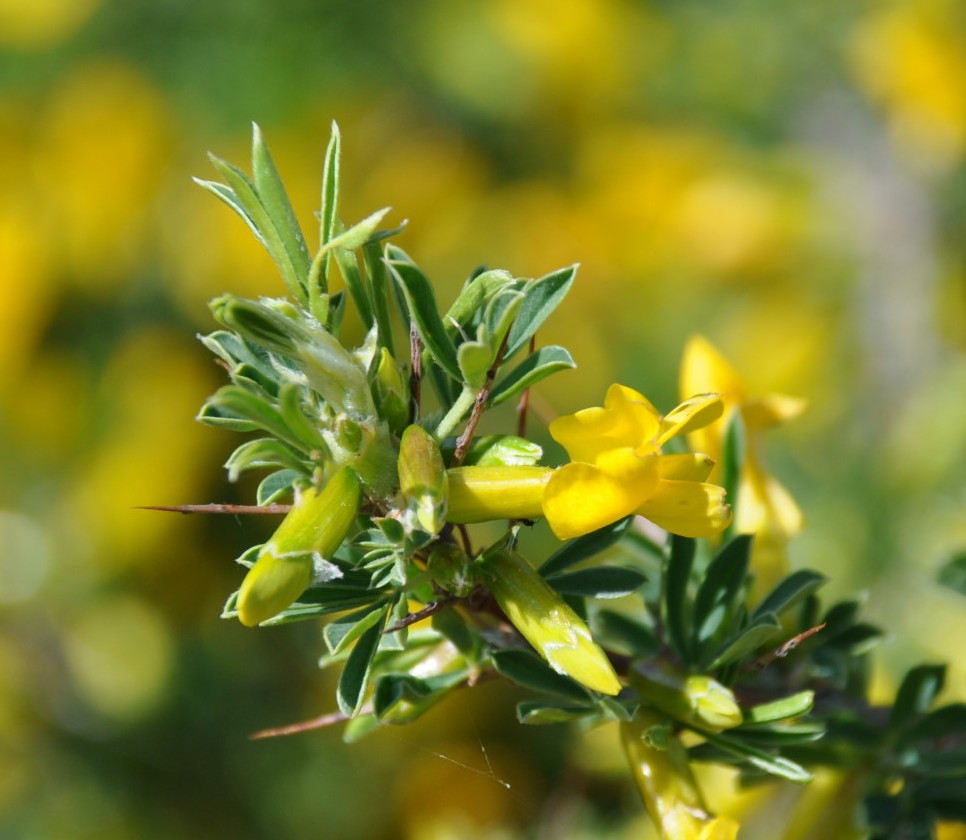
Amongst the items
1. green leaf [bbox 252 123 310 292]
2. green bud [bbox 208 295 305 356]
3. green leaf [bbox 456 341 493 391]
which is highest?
green leaf [bbox 252 123 310 292]

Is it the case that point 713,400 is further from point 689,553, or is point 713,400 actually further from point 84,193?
point 84,193

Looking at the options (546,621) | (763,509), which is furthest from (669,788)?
A: (763,509)

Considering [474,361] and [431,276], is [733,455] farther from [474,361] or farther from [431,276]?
[431,276]

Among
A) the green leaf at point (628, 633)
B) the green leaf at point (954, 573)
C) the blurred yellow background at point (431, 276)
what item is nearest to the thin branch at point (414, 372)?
the green leaf at point (628, 633)

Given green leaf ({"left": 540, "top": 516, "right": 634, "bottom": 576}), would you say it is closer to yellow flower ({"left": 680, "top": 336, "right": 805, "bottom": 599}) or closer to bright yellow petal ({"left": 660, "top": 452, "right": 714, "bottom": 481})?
bright yellow petal ({"left": 660, "top": 452, "right": 714, "bottom": 481})

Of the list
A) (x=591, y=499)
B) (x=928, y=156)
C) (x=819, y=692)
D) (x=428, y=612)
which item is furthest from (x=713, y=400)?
(x=928, y=156)

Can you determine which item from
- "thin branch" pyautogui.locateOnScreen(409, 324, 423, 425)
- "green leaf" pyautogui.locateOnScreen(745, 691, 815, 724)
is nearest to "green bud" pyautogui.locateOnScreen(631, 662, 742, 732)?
"green leaf" pyautogui.locateOnScreen(745, 691, 815, 724)
